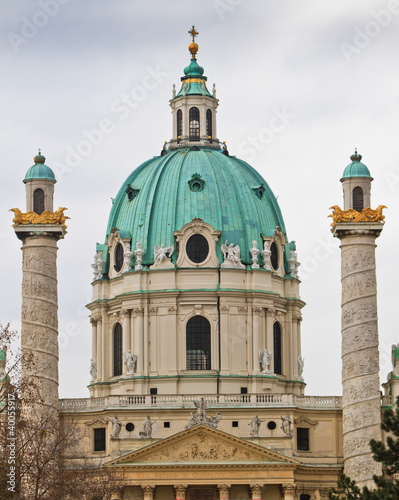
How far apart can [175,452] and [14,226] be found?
53.6 ft

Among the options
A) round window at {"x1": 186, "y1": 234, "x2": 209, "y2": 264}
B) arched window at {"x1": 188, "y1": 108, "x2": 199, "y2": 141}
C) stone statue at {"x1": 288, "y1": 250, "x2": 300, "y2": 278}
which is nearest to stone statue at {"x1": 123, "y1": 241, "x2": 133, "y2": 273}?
round window at {"x1": 186, "y1": 234, "x2": 209, "y2": 264}

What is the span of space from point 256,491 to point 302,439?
18.6 ft

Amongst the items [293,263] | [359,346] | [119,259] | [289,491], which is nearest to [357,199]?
[359,346]

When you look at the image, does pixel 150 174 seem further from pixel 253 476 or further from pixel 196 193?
pixel 253 476

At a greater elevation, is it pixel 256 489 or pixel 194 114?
pixel 194 114

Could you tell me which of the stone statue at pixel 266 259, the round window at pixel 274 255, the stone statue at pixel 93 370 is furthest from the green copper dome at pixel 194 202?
the stone statue at pixel 93 370

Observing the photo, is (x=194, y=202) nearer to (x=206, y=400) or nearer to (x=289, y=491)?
(x=206, y=400)

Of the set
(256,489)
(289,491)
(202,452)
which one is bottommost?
(289,491)

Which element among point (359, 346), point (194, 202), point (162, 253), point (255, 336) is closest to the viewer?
point (359, 346)

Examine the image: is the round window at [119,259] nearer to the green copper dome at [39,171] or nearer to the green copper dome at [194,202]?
the green copper dome at [194,202]

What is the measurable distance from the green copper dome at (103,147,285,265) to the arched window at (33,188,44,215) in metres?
11.2

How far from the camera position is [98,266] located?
104 m

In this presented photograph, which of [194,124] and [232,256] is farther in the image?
[194,124]

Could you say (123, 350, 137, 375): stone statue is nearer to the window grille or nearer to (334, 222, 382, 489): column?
(334, 222, 382, 489): column
